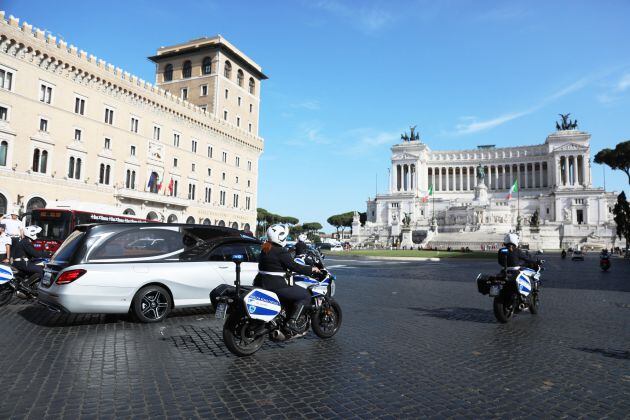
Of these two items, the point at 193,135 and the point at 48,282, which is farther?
the point at 193,135

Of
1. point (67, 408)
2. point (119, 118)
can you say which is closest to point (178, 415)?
point (67, 408)

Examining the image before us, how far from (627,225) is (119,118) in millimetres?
51669

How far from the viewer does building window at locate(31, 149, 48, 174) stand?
116 ft

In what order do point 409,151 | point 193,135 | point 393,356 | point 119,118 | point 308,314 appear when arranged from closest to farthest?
point 393,356 < point 308,314 < point 119,118 < point 193,135 < point 409,151

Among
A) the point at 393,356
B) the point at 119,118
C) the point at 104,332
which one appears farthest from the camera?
the point at 119,118

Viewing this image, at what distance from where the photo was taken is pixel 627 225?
44.2m

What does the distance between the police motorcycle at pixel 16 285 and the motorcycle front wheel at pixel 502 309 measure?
957cm

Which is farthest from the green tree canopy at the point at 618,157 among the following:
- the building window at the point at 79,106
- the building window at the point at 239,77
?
the building window at the point at 79,106

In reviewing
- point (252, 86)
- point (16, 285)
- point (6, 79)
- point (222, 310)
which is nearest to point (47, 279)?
point (16, 285)

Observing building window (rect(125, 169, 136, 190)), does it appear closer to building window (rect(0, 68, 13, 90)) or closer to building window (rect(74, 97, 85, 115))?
building window (rect(74, 97, 85, 115))

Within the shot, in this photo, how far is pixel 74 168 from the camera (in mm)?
38781

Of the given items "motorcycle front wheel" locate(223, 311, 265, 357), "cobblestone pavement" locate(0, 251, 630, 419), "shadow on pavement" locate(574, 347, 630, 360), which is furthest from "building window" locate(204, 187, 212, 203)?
"shadow on pavement" locate(574, 347, 630, 360)

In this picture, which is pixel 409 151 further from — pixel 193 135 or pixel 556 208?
pixel 193 135

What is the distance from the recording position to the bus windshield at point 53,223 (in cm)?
2131
